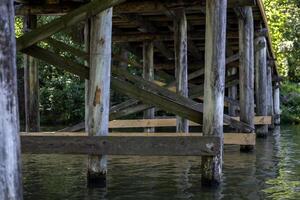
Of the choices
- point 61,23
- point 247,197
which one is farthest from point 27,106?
point 247,197

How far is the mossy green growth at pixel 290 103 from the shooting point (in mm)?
24672

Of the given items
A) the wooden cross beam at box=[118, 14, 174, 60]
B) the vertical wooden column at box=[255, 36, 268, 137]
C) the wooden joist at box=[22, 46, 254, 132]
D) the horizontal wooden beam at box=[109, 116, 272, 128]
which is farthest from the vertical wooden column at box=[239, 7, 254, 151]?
the wooden joist at box=[22, 46, 254, 132]

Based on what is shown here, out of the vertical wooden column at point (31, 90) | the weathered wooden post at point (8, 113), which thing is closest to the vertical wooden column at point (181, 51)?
the vertical wooden column at point (31, 90)

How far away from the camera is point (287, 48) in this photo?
92.4 ft

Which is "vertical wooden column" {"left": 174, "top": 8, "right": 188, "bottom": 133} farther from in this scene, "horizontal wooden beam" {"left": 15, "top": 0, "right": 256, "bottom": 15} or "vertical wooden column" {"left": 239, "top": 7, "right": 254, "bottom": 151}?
"vertical wooden column" {"left": 239, "top": 7, "right": 254, "bottom": 151}

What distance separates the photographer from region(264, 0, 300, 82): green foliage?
2588 centimetres

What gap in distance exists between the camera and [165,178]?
26.7ft

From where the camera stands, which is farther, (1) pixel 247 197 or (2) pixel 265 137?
(2) pixel 265 137

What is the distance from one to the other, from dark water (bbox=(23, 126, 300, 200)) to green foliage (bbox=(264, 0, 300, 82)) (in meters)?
15.1

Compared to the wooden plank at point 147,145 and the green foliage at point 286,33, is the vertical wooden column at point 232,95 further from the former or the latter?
the wooden plank at point 147,145

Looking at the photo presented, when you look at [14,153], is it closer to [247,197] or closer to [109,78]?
[109,78]

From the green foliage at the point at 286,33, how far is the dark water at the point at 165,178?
15.1 m

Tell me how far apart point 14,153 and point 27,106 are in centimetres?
730

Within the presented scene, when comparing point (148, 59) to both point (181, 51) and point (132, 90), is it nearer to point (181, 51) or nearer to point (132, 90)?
point (181, 51)
